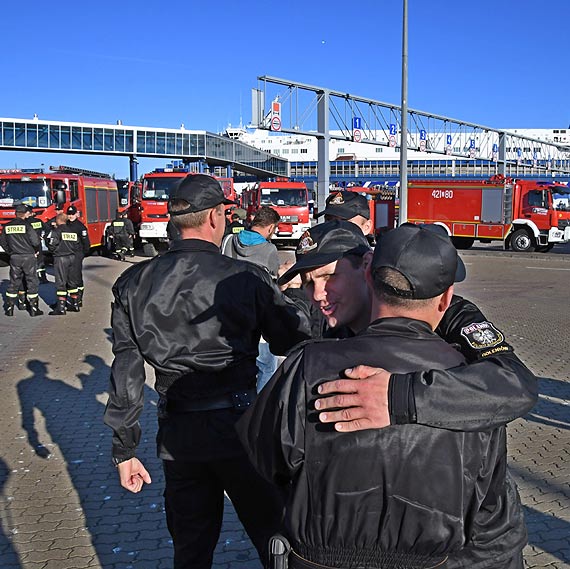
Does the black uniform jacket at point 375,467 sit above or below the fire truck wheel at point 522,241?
above

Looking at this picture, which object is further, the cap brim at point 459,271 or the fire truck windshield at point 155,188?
the fire truck windshield at point 155,188

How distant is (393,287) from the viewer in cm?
180

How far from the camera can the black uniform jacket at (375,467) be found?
5.49 ft

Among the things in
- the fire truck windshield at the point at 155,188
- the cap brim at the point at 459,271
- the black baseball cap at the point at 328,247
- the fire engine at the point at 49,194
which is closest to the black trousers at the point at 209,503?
the black baseball cap at the point at 328,247

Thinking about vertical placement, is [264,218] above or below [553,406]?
above

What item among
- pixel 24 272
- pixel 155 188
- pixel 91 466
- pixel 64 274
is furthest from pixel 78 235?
pixel 155 188

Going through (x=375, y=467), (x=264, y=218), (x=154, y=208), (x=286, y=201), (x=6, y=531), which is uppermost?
(x=286, y=201)

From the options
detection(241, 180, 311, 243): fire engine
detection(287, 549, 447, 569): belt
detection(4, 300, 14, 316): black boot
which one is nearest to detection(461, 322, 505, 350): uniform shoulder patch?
detection(287, 549, 447, 569): belt

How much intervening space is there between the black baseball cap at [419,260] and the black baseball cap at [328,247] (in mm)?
692

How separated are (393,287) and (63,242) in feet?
39.0

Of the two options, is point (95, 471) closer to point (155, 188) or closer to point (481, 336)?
point (481, 336)

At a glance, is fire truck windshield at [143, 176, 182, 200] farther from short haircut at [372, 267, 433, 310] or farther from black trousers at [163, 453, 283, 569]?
short haircut at [372, 267, 433, 310]

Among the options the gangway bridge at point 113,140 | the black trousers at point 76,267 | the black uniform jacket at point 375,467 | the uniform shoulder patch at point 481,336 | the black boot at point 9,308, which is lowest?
the black boot at point 9,308

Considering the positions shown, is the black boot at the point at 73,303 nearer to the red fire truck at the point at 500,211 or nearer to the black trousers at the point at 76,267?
the black trousers at the point at 76,267
